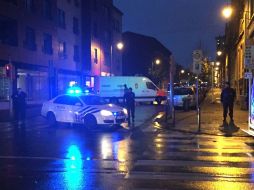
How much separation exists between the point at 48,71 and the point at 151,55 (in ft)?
194

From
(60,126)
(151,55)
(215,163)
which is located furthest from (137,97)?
(151,55)

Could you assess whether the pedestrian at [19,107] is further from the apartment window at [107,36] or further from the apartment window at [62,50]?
the apartment window at [107,36]

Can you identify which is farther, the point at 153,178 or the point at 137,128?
the point at 137,128

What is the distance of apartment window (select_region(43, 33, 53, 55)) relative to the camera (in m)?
42.2

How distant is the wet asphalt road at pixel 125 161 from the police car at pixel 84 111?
5.98ft

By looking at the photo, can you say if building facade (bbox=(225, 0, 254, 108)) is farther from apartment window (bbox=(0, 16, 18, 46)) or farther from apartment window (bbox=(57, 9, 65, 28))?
apartment window (bbox=(57, 9, 65, 28))

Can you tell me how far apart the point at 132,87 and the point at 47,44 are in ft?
28.0

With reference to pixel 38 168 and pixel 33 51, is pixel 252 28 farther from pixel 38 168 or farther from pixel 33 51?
pixel 38 168

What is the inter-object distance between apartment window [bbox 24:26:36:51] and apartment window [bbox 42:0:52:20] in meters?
3.11

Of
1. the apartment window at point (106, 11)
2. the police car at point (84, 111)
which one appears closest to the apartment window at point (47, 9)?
the apartment window at point (106, 11)

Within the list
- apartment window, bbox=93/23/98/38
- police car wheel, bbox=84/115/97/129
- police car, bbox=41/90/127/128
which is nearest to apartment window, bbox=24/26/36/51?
police car, bbox=41/90/127/128

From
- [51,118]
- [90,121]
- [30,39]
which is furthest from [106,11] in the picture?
[90,121]

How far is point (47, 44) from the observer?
4300cm

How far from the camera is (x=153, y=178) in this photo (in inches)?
358
